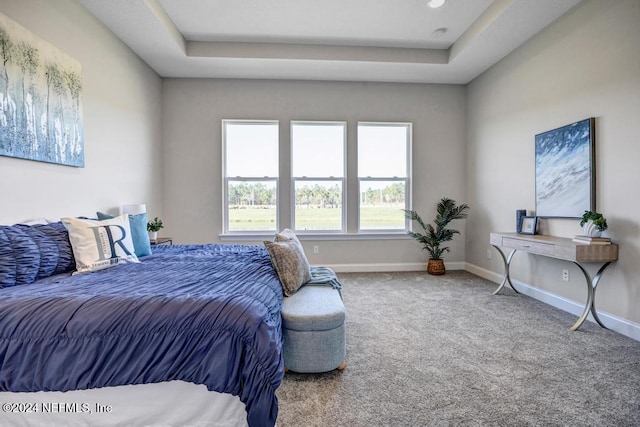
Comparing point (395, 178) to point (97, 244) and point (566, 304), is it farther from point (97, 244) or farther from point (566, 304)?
point (97, 244)

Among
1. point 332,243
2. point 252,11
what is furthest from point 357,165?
point 252,11

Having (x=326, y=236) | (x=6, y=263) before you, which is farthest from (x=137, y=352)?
(x=326, y=236)

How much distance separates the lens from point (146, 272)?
6.56 feet

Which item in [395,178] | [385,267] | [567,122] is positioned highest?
[567,122]

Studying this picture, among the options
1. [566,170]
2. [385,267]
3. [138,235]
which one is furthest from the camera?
[385,267]

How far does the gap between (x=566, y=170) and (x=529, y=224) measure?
2.19 feet

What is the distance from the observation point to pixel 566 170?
3.00 m

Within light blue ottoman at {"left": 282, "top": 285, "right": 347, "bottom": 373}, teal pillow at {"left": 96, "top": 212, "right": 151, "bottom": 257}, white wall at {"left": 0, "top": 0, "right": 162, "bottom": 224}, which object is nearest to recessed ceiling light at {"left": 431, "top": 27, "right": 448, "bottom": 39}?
light blue ottoman at {"left": 282, "top": 285, "right": 347, "bottom": 373}

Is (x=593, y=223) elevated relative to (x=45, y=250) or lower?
elevated

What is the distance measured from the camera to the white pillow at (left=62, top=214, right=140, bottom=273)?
6.91ft

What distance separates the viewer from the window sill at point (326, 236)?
453 cm

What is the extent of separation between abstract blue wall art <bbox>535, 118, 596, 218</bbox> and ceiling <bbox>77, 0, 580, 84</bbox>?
47.5 inches

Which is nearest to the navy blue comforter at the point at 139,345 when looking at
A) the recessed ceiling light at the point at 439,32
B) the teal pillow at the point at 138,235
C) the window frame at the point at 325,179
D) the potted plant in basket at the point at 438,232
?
the teal pillow at the point at 138,235

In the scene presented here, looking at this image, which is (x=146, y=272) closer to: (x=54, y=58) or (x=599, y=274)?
(x=54, y=58)
